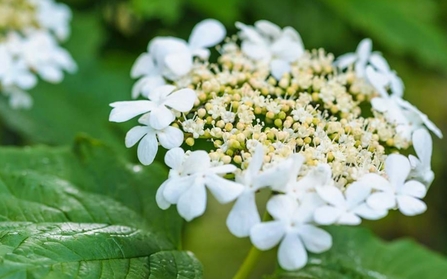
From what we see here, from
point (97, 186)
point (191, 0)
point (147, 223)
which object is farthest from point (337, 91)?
point (191, 0)

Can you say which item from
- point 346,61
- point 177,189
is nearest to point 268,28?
point 346,61

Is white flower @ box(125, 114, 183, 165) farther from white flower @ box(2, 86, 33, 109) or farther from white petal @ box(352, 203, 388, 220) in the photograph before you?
white flower @ box(2, 86, 33, 109)

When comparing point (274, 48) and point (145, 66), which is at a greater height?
point (274, 48)

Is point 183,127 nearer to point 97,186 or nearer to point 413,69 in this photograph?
point 97,186

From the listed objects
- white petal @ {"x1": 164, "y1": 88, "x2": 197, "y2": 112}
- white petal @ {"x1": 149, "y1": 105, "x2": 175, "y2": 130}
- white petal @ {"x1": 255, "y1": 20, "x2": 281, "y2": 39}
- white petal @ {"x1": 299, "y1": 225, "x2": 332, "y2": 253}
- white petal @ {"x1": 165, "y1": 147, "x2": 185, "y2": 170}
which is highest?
white petal @ {"x1": 255, "y1": 20, "x2": 281, "y2": 39}

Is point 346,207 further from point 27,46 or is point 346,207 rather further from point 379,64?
point 27,46

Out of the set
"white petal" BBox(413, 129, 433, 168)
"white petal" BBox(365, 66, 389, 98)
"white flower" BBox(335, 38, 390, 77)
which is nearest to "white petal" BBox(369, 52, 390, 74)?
"white flower" BBox(335, 38, 390, 77)

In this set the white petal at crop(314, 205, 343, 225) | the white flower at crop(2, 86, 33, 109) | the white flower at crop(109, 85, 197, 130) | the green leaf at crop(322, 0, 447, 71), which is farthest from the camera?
the green leaf at crop(322, 0, 447, 71)

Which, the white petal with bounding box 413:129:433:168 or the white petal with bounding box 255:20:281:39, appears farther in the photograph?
the white petal with bounding box 255:20:281:39
